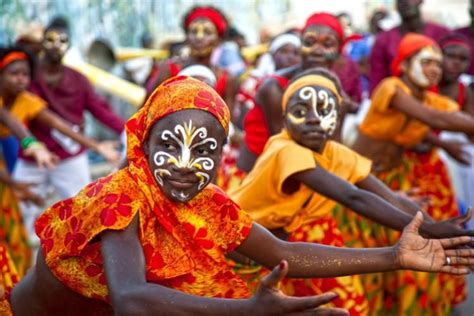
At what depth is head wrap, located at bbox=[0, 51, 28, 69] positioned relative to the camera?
8539 millimetres

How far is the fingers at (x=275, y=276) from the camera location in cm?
333

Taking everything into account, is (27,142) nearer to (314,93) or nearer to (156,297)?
(314,93)

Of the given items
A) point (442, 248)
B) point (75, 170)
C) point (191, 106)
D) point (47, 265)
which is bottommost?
point (75, 170)

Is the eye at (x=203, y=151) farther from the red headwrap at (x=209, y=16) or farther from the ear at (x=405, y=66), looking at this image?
the red headwrap at (x=209, y=16)

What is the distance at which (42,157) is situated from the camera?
7.20 meters

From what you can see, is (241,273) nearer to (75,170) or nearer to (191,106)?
(191,106)

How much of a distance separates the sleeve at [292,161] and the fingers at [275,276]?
2.10m

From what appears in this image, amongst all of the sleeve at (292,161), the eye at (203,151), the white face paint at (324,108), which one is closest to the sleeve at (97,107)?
the white face paint at (324,108)

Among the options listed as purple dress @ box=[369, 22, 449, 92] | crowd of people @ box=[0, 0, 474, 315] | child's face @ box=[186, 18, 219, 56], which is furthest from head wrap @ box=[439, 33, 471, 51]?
child's face @ box=[186, 18, 219, 56]

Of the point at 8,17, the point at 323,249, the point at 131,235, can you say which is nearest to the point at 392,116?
the point at 323,249

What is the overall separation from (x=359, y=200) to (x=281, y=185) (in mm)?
582

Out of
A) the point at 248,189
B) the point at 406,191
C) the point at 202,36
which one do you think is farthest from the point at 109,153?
the point at 248,189

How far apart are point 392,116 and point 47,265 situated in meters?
4.05

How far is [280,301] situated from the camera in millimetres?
3398
